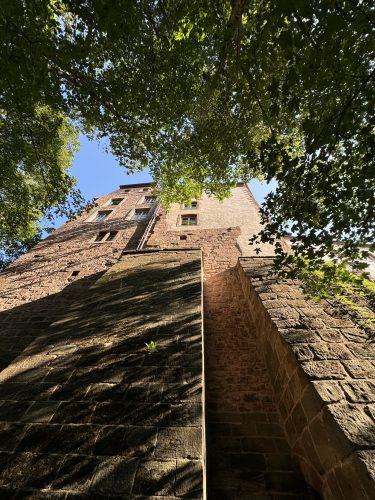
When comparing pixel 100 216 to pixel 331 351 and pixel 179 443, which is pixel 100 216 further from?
pixel 179 443

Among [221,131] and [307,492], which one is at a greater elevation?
[221,131]

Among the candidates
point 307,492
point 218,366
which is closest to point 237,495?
point 307,492

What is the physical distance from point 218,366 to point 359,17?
18.7ft

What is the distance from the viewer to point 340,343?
12.6 ft

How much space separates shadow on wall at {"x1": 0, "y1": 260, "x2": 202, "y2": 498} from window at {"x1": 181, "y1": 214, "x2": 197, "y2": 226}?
7.51 m

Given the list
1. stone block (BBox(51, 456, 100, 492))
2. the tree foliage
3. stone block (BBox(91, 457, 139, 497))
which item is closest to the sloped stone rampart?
the tree foliage

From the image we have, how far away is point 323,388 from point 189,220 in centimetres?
1044

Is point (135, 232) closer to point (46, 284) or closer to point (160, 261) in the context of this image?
point (46, 284)

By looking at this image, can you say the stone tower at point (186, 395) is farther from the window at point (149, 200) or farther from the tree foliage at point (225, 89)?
the window at point (149, 200)

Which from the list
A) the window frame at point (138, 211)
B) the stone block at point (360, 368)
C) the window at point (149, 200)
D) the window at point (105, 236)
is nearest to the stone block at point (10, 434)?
the stone block at point (360, 368)

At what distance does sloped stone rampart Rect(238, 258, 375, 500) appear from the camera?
252 centimetres

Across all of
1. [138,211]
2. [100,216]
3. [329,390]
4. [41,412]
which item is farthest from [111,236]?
[329,390]

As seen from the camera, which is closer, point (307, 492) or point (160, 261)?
point (307, 492)

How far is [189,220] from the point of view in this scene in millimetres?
12898
